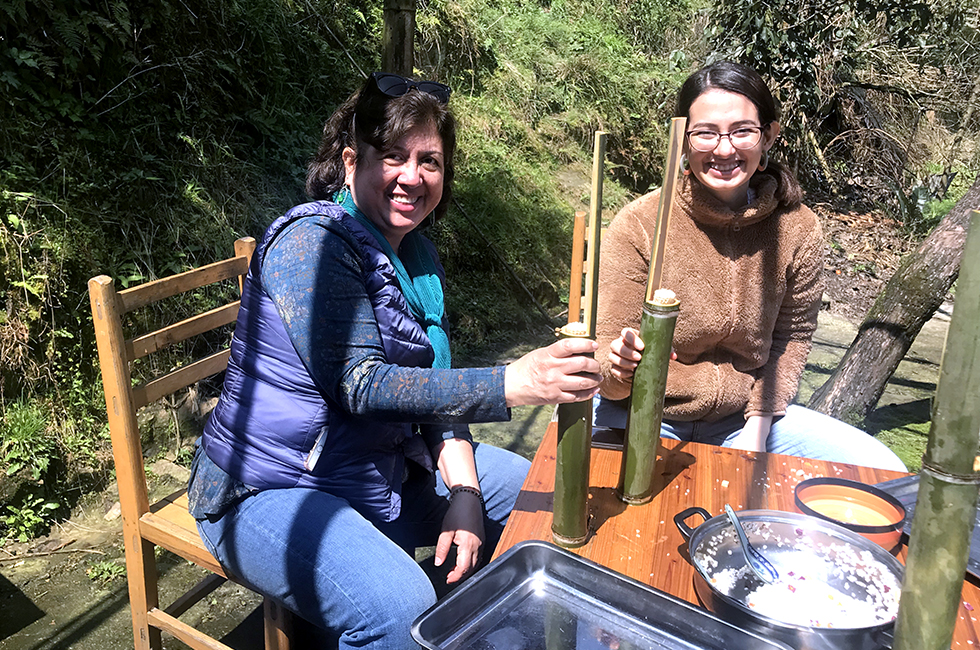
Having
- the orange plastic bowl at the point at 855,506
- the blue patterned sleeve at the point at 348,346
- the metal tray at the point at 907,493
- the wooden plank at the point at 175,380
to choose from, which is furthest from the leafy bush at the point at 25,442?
the metal tray at the point at 907,493

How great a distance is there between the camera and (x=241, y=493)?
5.57ft

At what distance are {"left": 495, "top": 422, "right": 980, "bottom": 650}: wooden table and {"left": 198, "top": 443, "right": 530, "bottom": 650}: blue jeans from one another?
310 millimetres

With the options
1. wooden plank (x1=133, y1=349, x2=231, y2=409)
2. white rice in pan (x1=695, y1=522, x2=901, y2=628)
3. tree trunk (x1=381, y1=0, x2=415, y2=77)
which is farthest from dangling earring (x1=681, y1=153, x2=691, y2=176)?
tree trunk (x1=381, y1=0, x2=415, y2=77)

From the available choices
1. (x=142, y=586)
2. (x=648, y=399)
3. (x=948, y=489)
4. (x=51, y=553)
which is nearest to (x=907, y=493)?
(x=648, y=399)

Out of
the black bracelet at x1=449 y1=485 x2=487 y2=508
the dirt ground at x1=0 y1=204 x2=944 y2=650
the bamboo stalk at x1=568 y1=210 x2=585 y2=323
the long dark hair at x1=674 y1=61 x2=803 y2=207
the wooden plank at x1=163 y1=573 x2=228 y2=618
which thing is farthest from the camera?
the dirt ground at x1=0 y1=204 x2=944 y2=650

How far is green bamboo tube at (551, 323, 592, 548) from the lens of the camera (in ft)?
→ 4.11

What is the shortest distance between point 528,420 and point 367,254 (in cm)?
281

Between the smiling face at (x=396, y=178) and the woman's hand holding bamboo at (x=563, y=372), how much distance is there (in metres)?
0.72

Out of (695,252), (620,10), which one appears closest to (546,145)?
(620,10)

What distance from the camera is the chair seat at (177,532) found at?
1820mm

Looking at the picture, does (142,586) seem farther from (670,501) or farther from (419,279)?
(670,501)

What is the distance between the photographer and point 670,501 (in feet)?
5.08

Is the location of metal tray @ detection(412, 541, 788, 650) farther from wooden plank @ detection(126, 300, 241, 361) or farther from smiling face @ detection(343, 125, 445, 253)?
wooden plank @ detection(126, 300, 241, 361)

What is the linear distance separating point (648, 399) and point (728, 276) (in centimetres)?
86
